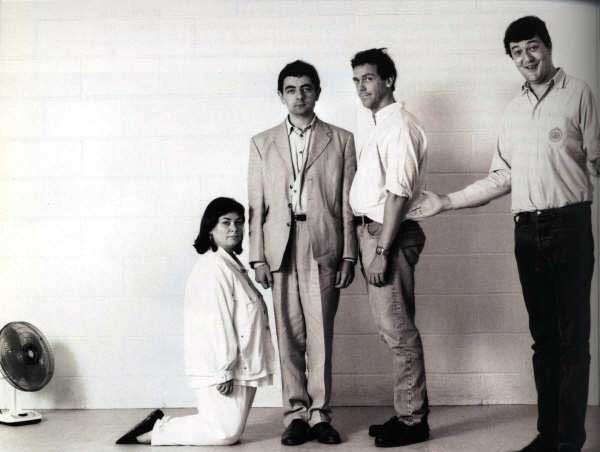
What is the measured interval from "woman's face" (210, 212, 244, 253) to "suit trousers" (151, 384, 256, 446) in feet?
2.09

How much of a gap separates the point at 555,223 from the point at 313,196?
1.06 metres

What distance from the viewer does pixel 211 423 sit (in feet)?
11.3

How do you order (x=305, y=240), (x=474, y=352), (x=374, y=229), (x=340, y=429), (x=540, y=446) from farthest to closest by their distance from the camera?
(x=474, y=352)
(x=340, y=429)
(x=305, y=240)
(x=374, y=229)
(x=540, y=446)

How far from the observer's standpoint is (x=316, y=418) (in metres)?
3.53

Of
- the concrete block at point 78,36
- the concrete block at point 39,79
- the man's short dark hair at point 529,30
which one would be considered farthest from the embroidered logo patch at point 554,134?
the concrete block at point 39,79

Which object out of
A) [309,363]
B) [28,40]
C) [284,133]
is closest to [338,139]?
[284,133]

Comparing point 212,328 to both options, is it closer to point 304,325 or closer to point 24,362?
point 304,325

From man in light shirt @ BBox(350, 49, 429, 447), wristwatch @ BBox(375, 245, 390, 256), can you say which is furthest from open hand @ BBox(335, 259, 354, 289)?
wristwatch @ BBox(375, 245, 390, 256)

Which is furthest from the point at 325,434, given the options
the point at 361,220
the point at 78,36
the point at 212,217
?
the point at 78,36

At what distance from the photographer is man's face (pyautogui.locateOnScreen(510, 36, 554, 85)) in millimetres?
3250

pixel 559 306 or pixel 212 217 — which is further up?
pixel 212 217

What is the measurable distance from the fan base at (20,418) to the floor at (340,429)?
0.13 feet

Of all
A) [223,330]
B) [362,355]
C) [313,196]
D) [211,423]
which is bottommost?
[211,423]

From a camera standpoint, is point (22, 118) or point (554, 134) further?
point (22, 118)
